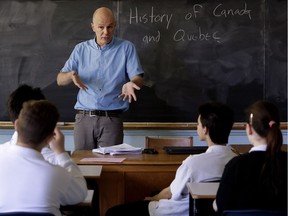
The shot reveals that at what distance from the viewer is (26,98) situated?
2809 mm

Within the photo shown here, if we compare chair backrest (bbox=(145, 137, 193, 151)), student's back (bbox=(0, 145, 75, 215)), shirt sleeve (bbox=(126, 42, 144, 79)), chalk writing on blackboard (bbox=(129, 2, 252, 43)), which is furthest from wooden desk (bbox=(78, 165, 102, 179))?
chalk writing on blackboard (bbox=(129, 2, 252, 43))

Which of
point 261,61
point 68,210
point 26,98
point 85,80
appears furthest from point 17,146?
point 261,61

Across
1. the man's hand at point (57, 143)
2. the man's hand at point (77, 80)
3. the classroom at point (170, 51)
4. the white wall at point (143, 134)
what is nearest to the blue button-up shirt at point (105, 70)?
the man's hand at point (77, 80)

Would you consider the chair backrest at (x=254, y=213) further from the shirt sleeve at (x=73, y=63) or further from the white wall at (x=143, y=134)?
the white wall at (x=143, y=134)

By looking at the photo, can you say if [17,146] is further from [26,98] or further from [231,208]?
[231,208]

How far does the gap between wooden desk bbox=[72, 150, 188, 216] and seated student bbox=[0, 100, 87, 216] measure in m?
1.10

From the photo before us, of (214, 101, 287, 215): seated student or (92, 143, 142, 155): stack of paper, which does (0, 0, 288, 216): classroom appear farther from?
(214, 101, 287, 215): seated student

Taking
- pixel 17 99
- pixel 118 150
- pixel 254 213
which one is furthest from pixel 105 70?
pixel 254 213

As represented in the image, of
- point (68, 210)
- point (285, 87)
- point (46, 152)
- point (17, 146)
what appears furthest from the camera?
point (285, 87)

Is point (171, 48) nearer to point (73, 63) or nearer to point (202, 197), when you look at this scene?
point (73, 63)

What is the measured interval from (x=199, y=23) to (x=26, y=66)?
1784 millimetres

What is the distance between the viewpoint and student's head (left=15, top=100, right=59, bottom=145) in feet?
6.89

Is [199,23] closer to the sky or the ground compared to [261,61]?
closer to the sky

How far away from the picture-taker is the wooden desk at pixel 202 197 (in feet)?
7.54
